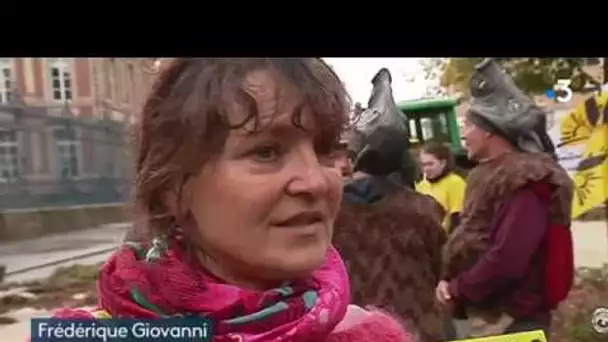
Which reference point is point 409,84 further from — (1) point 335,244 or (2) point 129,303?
(2) point 129,303

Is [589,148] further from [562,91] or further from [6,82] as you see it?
[6,82]

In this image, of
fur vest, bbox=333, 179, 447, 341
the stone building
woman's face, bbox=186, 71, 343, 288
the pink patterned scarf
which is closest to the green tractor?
fur vest, bbox=333, 179, 447, 341

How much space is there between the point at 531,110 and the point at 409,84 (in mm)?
375

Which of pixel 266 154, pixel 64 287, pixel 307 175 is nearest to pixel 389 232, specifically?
pixel 307 175

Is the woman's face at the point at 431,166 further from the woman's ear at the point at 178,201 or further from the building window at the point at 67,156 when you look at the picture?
the building window at the point at 67,156

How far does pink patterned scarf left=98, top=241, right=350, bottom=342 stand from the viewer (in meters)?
2.72

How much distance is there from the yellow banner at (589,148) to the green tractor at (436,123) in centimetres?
31

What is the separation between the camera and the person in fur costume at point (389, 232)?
2840 millimetres

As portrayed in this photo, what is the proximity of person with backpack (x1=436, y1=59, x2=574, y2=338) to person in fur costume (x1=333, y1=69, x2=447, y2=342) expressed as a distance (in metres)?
0.07

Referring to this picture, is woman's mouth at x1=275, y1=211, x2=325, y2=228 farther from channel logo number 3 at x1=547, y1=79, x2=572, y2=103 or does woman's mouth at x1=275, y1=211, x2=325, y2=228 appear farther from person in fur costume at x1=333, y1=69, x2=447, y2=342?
channel logo number 3 at x1=547, y1=79, x2=572, y2=103

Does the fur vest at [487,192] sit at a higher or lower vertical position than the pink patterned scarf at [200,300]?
higher

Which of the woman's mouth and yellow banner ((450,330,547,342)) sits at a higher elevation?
the woman's mouth

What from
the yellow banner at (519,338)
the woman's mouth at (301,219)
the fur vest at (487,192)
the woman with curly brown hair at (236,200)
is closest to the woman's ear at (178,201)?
the woman with curly brown hair at (236,200)
